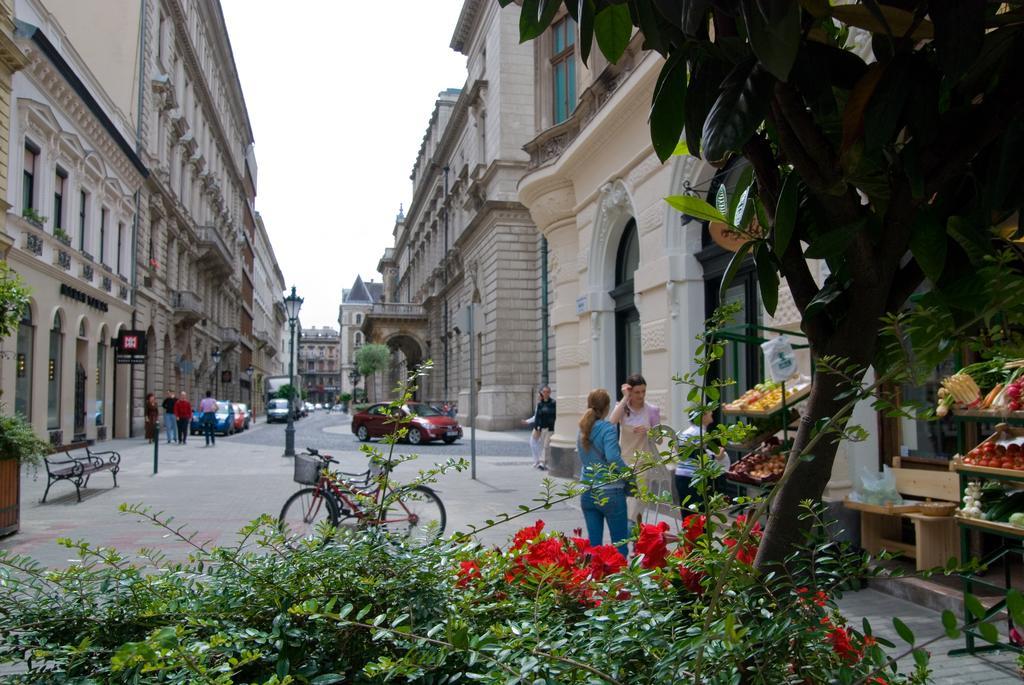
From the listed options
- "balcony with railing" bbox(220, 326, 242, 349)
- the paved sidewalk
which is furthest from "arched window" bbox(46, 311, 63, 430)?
"balcony with railing" bbox(220, 326, 242, 349)

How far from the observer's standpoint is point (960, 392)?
5324 mm

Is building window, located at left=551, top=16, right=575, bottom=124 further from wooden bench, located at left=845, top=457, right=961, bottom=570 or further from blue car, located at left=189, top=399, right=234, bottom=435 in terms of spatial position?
blue car, located at left=189, top=399, right=234, bottom=435

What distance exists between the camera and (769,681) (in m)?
1.61

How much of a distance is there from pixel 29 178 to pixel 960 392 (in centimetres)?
2207

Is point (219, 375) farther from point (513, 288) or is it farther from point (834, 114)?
point (834, 114)

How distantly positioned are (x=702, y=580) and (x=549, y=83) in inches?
570

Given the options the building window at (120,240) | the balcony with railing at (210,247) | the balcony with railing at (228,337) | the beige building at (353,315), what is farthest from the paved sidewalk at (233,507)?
the beige building at (353,315)

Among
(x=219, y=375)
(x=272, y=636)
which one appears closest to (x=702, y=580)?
(x=272, y=636)

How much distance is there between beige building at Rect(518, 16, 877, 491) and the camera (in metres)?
9.99

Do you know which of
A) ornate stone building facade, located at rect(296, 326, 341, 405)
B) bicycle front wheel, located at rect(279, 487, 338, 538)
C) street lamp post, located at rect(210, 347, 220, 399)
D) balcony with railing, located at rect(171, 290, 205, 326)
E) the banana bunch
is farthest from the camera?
ornate stone building facade, located at rect(296, 326, 341, 405)

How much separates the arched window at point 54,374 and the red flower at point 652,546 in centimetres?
2307

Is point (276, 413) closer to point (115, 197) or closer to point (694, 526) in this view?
point (115, 197)

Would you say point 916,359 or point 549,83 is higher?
point 549,83

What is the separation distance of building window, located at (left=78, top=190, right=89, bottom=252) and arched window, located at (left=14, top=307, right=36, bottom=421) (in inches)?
192
